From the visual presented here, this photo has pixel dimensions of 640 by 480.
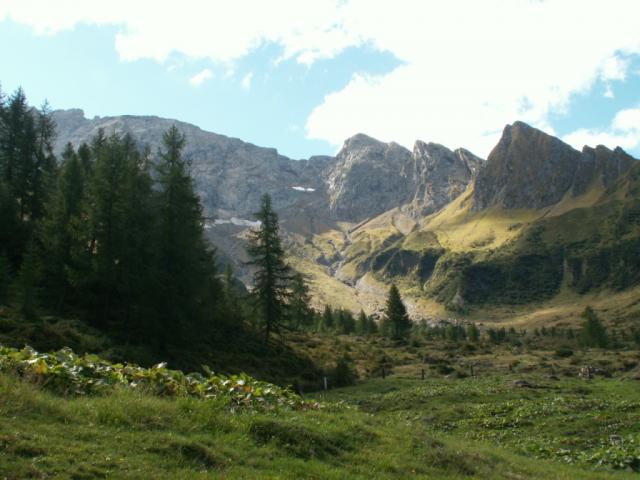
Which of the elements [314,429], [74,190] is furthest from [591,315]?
[314,429]

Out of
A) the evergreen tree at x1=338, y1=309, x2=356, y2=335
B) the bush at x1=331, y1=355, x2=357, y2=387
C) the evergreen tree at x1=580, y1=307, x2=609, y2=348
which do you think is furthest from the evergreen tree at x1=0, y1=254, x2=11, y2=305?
the evergreen tree at x1=580, y1=307, x2=609, y2=348

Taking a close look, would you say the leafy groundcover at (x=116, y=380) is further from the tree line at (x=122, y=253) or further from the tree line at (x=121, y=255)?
the tree line at (x=122, y=253)

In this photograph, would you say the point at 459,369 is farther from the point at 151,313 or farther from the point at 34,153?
the point at 34,153

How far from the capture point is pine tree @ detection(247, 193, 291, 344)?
51.9 meters

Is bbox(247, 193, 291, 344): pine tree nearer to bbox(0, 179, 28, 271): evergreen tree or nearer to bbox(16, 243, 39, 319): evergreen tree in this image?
bbox(0, 179, 28, 271): evergreen tree

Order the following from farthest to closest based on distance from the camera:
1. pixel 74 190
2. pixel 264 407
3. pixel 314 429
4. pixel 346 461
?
pixel 74 190 < pixel 264 407 < pixel 314 429 < pixel 346 461

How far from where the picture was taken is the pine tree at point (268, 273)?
5191 cm

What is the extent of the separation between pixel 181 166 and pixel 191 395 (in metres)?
31.7

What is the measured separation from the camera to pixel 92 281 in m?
36.0

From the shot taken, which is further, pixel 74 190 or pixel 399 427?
pixel 74 190

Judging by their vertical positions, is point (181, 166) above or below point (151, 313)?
above

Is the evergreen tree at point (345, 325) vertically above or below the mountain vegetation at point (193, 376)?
below

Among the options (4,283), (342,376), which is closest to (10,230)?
(4,283)

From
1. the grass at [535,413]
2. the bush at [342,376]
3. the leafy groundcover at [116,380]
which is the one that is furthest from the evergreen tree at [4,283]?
the bush at [342,376]
